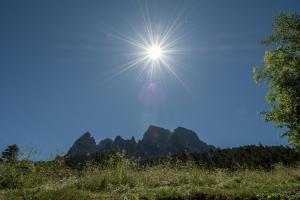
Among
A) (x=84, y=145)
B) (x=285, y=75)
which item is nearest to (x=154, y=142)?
(x=84, y=145)

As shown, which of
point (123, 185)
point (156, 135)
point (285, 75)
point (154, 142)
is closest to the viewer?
point (123, 185)

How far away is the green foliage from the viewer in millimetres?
14977

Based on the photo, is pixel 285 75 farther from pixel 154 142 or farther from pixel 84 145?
pixel 84 145

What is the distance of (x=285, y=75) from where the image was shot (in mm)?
15297

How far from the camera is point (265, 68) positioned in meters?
17.7

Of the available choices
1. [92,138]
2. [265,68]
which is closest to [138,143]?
[92,138]

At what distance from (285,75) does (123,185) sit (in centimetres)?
1069

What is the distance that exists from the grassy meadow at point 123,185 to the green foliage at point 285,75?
3.07m

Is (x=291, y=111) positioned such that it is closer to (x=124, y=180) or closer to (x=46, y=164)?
(x=124, y=180)

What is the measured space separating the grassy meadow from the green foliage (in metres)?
3.07

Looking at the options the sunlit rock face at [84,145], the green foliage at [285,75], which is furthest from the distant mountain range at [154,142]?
the green foliage at [285,75]

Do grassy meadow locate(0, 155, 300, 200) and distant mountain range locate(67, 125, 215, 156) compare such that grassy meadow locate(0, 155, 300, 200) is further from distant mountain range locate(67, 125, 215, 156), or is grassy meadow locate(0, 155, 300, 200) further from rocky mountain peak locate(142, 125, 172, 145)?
rocky mountain peak locate(142, 125, 172, 145)

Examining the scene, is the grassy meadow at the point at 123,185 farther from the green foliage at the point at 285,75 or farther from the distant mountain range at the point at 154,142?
the distant mountain range at the point at 154,142

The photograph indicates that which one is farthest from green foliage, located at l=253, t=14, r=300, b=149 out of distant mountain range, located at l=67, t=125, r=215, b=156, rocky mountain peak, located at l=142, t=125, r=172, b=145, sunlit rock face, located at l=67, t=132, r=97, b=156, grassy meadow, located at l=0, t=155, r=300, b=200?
sunlit rock face, located at l=67, t=132, r=97, b=156
